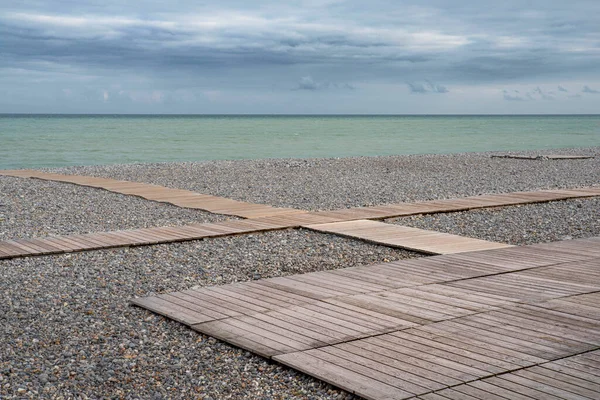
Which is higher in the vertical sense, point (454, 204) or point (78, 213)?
point (454, 204)

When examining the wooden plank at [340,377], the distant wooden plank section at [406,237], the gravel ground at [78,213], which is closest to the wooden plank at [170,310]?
the wooden plank at [340,377]

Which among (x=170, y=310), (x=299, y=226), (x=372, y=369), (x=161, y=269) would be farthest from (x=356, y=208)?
(x=372, y=369)

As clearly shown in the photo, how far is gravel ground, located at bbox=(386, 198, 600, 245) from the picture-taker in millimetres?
8953

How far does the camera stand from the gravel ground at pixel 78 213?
980 centimetres

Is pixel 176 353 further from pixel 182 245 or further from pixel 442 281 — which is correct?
pixel 182 245

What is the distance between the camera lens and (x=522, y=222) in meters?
9.91

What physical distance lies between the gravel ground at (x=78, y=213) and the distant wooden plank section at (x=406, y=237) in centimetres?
206

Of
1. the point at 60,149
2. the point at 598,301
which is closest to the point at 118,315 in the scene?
the point at 598,301

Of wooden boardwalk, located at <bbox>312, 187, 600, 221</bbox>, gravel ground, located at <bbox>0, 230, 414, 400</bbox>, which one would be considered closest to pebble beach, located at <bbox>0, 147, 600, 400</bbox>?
gravel ground, located at <bbox>0, 230, 414, 400</bbox>

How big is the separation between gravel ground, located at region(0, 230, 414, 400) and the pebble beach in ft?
0.04

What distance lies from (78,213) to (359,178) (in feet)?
26.2

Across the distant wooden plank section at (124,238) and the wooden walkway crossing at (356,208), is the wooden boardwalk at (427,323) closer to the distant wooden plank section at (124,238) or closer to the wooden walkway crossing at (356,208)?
the distant wooden plank section at (124,238)

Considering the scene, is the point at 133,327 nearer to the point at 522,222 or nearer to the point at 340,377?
the point at 340,377

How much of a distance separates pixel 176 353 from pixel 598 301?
10.3 ft
